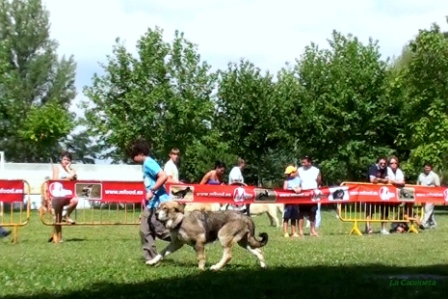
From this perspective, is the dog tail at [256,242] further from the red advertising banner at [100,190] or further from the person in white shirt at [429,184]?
the person in white shirt at [429,184]

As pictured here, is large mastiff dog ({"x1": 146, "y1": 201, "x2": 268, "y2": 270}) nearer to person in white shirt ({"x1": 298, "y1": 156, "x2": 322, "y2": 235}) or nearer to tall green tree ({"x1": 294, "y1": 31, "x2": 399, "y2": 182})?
person in white shirt ({"x1": 298, "y1": 156, "x2": 322, "y2": 235})

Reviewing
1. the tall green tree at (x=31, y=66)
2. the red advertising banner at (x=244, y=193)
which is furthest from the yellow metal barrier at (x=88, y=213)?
the tall green tree at (x=31, y=66)

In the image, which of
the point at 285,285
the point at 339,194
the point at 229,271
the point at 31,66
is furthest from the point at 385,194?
the point at 31,66

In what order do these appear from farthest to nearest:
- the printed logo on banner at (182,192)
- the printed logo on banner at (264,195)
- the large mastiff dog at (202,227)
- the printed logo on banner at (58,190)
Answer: the printed logo on banner at (264,195)
the printed logo on banner at (182,192)
the printed logo on banner at (58,190)
the large mastiff dog at (202,227)

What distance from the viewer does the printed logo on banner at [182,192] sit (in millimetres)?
19875

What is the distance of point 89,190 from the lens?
19.1m

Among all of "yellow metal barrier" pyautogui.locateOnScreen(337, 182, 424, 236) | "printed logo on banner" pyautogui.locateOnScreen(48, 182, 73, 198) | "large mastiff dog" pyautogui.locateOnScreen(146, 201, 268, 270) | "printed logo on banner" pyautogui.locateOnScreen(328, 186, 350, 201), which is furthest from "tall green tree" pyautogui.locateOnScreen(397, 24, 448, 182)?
"large mastiff dog" pyautogui.locateOnScreen(146, 201, 268, 270)

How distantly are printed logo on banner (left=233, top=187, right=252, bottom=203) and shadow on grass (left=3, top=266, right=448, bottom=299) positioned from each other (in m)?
9.86

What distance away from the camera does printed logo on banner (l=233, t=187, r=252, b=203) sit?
21.7 m

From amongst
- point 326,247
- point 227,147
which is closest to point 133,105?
point 227,147

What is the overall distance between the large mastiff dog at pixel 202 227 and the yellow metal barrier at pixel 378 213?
10.1 m

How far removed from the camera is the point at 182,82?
51312 millimetres

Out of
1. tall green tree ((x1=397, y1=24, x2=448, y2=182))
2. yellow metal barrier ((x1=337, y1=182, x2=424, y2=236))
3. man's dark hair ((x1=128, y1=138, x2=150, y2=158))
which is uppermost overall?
tall green tree ((x1=397, y1=24, x2=448, y2=182))

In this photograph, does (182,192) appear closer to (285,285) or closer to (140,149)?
(140,149)
